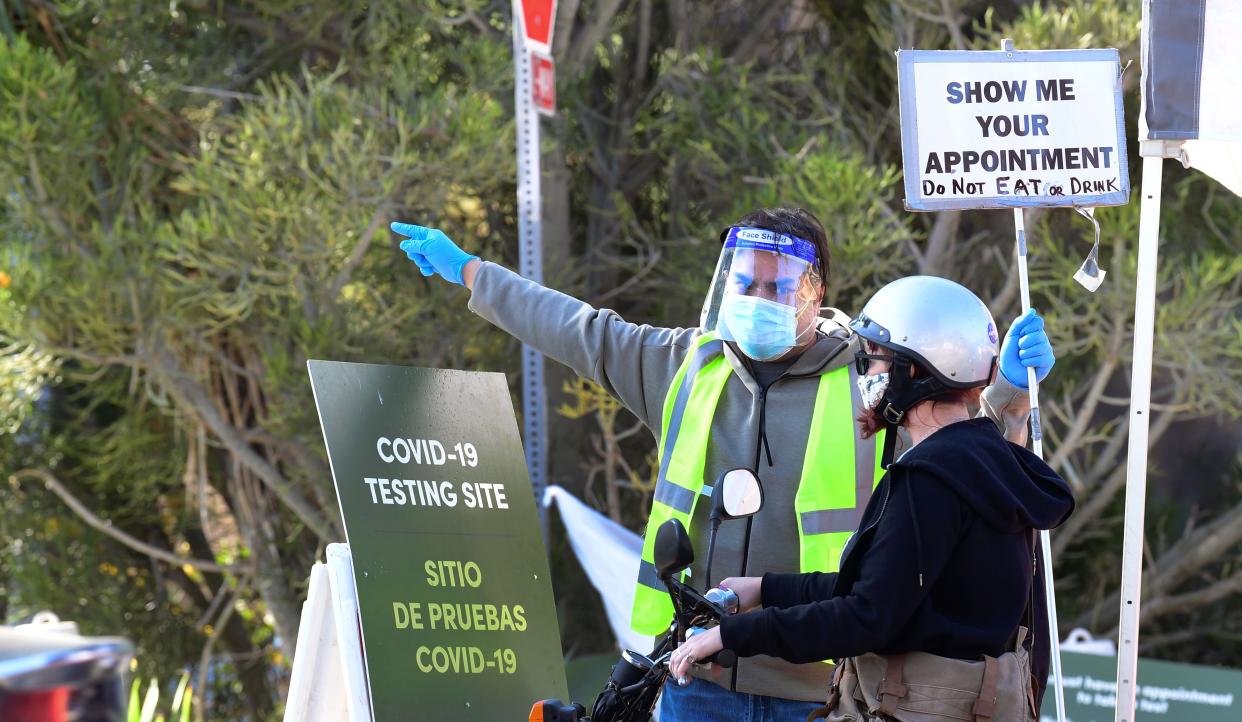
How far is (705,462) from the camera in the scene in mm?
3416

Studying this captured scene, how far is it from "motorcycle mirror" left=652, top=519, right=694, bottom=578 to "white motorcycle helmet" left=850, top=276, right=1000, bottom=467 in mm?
504

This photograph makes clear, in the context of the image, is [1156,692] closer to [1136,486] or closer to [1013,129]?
[1136,486]

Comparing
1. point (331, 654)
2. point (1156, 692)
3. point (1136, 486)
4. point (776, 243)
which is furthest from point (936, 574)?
point (1156, 692)

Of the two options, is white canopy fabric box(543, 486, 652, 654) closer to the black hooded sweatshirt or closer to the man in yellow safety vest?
the man in yellow safety vest

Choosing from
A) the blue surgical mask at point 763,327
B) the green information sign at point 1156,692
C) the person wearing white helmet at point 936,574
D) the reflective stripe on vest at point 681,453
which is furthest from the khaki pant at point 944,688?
the green information sign at point 1156,692

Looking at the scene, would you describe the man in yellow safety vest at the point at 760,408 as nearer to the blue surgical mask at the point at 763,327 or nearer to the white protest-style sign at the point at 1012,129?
the blue surgical mask at the point at 763,327

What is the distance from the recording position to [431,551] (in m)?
3.90

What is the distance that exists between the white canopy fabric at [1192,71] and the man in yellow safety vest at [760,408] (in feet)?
2.61

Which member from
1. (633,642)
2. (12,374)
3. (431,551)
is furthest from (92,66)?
(431,551)

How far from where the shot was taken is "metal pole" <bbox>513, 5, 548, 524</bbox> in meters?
5.29

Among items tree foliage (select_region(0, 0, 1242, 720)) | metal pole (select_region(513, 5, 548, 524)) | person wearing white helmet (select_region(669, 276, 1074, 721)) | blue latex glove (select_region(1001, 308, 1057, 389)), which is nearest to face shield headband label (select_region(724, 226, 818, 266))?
blue latex glove (select_region(1001, 308, 1057, 389))

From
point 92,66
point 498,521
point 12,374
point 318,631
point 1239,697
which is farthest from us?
point 92,66

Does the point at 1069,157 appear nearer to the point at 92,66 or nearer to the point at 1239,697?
the point at 1239,697

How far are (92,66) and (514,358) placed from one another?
247 cm
